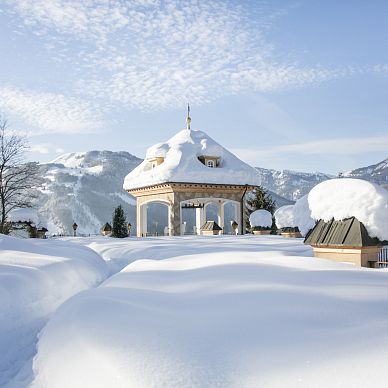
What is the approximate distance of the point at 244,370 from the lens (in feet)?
11.5

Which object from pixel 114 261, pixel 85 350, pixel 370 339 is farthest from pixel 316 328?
pixel 114 261

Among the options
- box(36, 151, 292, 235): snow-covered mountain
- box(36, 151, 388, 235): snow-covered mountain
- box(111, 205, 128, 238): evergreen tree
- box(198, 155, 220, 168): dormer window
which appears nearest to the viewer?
box(111, 205, 128, 238): evergreen tree

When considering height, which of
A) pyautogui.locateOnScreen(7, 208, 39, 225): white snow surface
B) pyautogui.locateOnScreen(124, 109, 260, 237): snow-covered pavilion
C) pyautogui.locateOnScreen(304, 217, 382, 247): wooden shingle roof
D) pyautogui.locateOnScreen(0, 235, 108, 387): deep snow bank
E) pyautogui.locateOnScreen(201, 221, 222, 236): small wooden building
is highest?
pyautogui.locateOnScreen(124, 109, 260, 237): snow-covered pavilion

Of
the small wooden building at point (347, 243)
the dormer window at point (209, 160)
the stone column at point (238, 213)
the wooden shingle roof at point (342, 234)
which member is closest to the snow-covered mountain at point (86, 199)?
the stone column at point (238, 213)

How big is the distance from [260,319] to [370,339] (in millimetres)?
1130

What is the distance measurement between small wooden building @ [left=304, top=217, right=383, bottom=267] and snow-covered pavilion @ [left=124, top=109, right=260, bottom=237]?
58.8 feet

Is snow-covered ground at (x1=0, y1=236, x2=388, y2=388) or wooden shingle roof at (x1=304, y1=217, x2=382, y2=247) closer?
snow-covered ground at (x1=0, y1=236, x2=388, y2=388)

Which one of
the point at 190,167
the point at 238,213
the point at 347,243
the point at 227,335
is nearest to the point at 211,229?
the point at 238,213

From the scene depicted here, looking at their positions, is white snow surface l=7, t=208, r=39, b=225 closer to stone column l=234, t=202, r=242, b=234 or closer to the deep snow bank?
stone column l=234, t=202, r=242, b=234

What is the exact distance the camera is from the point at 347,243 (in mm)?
9664

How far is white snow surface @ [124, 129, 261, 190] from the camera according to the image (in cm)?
2834

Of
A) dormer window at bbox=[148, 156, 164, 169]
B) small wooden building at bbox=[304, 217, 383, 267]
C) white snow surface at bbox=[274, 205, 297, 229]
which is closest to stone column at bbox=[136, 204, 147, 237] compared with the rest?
dormer window at bbox=[148, 156, 164, 169]

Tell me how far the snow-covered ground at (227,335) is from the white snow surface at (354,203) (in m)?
3.00

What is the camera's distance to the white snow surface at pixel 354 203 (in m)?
9.43
